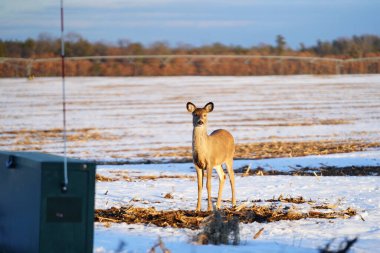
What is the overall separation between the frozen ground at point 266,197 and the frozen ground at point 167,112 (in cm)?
548

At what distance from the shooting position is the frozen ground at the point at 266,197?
1065 centimetres

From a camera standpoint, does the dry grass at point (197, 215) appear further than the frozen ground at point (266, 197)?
Yes

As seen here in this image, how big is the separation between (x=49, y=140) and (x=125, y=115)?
1022 centimetres

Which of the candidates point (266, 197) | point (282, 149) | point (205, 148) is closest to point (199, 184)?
point (205, 148)

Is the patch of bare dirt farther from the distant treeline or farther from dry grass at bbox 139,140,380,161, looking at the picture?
the distant treeline

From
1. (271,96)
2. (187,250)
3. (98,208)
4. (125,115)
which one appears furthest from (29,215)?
(271,96)

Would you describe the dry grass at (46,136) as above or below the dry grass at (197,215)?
below

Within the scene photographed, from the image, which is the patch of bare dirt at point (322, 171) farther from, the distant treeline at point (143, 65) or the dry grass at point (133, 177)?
the distant treeline at point (143, 65)

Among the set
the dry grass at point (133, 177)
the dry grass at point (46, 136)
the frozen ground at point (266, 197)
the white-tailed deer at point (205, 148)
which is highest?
the white-tailed deer at point (205, 148)

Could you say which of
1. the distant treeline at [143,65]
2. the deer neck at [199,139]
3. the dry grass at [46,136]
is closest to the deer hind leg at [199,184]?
the deer neck at [199,139]

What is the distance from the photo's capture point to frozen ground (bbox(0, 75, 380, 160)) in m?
29.2

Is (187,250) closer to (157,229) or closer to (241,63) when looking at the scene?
(157,229)

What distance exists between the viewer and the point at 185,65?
3226 inches

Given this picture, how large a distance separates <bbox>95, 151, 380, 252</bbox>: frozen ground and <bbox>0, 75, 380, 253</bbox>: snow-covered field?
2 centimetres
